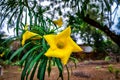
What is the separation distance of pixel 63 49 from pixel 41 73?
26 cm

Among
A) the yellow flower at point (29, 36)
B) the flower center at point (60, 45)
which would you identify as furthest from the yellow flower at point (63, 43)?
the yellow flower at point (29, 36)

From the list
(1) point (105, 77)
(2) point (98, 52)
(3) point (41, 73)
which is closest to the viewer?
(3) point (41, 73)

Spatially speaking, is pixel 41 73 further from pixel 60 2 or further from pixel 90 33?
pixel 90 33

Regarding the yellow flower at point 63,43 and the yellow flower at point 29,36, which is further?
the yellow flower at point 29,36

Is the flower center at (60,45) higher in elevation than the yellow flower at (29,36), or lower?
lower

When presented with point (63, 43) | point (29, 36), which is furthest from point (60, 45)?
point (29, 36)

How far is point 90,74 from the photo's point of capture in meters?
5.95

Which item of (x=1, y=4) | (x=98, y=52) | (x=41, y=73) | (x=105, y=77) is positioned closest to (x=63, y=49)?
(x=41, y=73)

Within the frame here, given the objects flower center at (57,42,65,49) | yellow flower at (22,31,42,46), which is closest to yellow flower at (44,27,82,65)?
flower center at (57,42,65,49)

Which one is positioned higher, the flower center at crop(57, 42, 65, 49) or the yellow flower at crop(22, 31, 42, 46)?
the yellow flower at crop(22, 31, 42, 46)

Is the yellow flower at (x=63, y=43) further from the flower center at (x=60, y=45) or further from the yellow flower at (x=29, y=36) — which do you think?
the yellow flower at (x=29, y=36)

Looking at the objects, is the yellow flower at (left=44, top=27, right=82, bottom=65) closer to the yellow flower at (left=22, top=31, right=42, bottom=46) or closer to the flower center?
the flower center

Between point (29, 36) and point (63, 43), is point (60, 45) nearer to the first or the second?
point (63, 43)

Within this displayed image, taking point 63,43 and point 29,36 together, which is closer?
point 63,43
